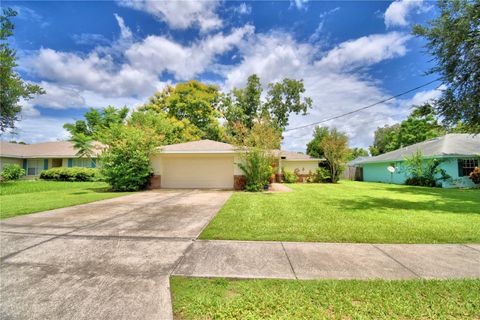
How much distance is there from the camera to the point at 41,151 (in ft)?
81.9

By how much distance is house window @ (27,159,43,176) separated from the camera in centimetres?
2483

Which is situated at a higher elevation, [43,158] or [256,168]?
[43,158]

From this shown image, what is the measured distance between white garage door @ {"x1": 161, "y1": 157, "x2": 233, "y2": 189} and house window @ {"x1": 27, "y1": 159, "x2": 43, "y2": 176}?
19479 millimetres

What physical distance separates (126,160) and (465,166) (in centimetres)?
2415

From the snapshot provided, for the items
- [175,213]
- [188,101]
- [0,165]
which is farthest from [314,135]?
[0,165]

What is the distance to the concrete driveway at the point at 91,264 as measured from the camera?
2.52 meters

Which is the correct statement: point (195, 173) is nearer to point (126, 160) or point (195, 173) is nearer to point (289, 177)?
point (126, 160)

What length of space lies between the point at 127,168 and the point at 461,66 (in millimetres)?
17538

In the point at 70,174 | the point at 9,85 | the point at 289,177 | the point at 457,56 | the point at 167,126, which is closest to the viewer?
the point at 457,56

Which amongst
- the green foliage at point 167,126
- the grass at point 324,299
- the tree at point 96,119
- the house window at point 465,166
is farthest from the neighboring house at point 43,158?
the house window at point 465,166

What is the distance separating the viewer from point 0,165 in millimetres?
22672

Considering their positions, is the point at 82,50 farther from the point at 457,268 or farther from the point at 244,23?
the point at 457,268

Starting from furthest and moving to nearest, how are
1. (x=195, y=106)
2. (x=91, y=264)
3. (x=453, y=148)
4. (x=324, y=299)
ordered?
(x=195, y=106) < (x=453, y=148) < (x=91, y=264) < (x=324, y=299)

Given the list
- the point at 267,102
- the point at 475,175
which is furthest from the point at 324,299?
the point at 267,102
